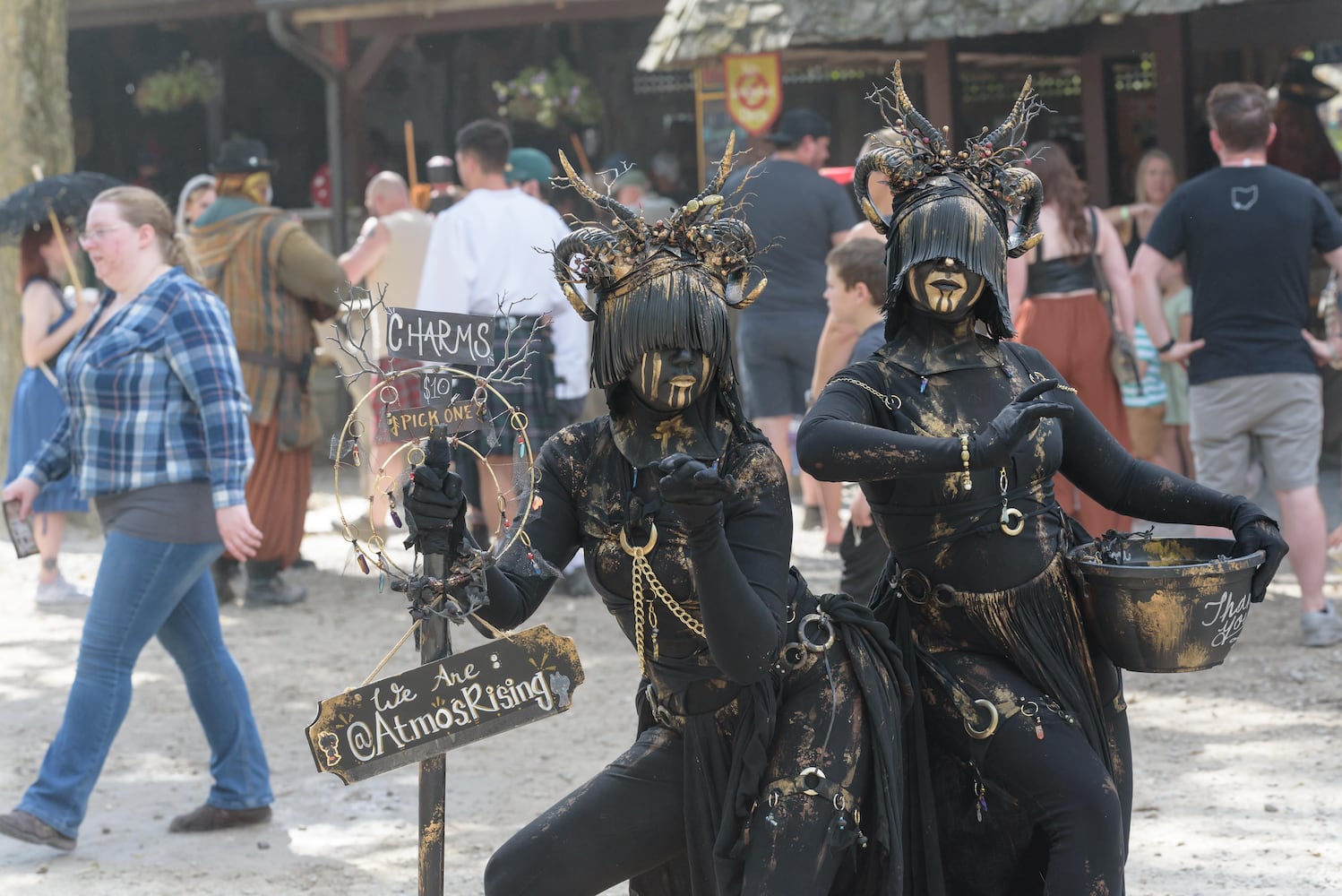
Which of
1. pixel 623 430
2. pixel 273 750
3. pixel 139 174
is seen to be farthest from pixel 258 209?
pixel 139 174

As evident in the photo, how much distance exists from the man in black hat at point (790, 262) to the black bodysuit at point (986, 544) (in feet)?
14.9

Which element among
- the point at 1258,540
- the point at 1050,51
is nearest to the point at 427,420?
the point at 1258,540

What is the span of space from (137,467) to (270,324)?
10.3 feet

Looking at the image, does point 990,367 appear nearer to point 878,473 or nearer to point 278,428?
point 878,473

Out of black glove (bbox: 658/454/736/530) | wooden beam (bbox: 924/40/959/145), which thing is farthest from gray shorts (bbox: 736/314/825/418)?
black glove (bbox: 658/454/736/530)

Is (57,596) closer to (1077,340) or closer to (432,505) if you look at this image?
(1077,340)

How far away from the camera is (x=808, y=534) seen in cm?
869

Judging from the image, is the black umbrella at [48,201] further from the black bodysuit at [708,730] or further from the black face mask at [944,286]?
the black face mask at [944,286]

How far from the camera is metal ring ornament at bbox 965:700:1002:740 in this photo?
2939mm

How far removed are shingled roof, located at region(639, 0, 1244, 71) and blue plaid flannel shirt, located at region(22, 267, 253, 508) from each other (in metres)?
4.81

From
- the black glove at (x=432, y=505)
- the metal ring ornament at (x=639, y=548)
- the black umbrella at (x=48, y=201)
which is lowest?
the metal ring ornament at (x=639, y=548)

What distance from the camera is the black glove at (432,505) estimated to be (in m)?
2.63

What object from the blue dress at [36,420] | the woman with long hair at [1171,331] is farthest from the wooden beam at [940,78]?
the blue dress at [36,420]

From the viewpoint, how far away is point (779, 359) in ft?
26.4
